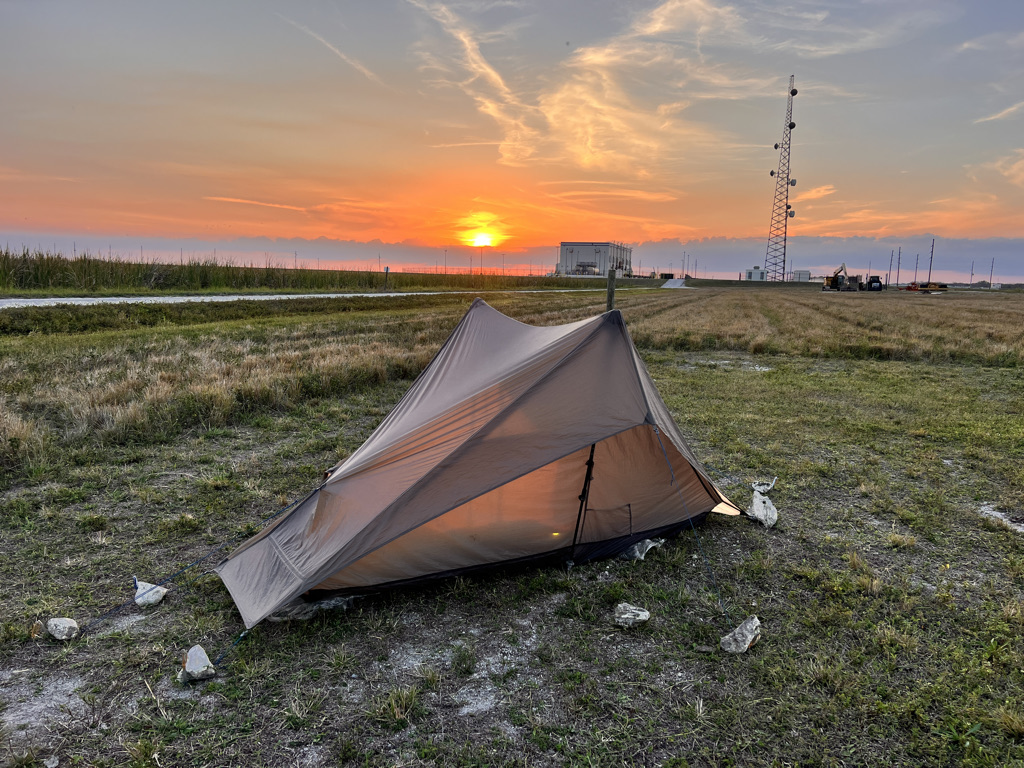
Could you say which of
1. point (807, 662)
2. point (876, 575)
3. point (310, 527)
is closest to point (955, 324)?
point (876, 575)

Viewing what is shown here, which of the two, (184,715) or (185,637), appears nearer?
(184,715)

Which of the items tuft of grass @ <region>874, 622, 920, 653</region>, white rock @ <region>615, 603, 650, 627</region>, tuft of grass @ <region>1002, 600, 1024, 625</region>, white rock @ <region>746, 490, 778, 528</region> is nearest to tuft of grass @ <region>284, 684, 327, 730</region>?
white rock @ <region>615, 603, 650, 627</region>

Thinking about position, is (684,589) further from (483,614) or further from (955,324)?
(955,324)

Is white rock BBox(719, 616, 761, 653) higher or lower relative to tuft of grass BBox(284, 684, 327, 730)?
higher

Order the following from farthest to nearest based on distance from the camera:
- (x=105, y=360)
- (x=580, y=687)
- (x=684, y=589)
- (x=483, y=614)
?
(x=105, y=360)
(x=684, y=589)
(x=483, y=614)
(x=580, y=687)

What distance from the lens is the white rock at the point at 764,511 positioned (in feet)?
16.6

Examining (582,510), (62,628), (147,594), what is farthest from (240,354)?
(582,510)

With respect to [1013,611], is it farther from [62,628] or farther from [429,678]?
[62,628]

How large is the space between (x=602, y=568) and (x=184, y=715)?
281cm

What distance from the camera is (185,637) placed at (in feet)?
11.2

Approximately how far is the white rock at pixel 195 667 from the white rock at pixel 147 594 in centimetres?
81

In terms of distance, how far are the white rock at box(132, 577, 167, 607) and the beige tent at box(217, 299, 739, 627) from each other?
378 millimetres

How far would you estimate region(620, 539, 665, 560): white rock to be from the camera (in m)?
4.48

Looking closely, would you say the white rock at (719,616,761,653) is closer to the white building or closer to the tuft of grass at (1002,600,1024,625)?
the tuft of grass at (1002,600,1024,625)
